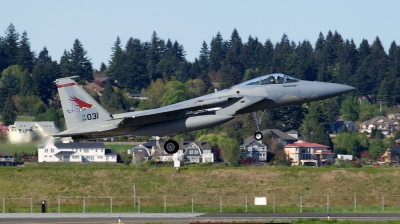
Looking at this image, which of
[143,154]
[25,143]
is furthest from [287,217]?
[143,154]

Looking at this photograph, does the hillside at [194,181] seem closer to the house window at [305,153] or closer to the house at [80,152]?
the house at [80,152]

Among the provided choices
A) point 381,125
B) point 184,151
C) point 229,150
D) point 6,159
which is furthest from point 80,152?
point 381,125

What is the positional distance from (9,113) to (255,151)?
37.2 metres

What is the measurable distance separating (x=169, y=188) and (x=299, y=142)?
200 ft

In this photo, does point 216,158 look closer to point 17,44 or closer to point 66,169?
point 66,169

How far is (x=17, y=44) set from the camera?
197875 mm

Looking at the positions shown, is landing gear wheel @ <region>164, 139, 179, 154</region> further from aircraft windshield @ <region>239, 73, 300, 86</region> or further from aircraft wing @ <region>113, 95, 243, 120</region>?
aircraft windshield @ <region>239, 73, 300, 86</region>

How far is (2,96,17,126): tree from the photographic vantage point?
123m

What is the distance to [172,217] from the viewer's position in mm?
43969

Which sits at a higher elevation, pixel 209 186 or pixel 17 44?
pixel 17 44

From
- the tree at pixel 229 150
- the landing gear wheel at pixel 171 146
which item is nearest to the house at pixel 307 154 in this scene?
the tree at pixel 229 150

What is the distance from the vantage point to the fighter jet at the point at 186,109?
41.4 metres

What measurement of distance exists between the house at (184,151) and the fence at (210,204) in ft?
155

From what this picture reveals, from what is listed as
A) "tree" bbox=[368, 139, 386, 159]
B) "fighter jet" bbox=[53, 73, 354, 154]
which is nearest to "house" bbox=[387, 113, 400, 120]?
"tree" bbox=[368, 139, 386, 159]
